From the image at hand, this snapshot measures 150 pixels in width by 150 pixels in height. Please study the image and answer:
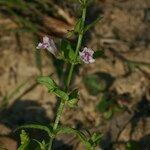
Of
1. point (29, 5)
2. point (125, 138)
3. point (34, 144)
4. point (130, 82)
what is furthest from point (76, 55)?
point (29, 5)

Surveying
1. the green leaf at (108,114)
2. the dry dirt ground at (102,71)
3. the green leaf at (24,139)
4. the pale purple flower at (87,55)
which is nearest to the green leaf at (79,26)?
the pale purple flower at (87,55)

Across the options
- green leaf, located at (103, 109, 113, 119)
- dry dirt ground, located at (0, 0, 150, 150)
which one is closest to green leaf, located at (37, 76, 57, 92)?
dry dirt ground, located at (0, 0, 150, 150)

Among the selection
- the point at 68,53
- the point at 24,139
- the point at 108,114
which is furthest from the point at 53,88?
the point at 108,114

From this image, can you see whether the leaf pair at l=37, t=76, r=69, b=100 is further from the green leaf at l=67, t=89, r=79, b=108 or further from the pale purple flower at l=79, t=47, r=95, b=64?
the pale purple flower at l=79, t=47, r=95, b=64

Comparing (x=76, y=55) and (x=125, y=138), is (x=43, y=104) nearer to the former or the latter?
(x=125, y=138)

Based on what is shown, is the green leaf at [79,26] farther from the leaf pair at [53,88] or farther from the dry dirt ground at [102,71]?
the dry dirt ground at [102,71]

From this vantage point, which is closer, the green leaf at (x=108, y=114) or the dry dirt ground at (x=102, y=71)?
the dry dirt ground at (x=102, y=71)

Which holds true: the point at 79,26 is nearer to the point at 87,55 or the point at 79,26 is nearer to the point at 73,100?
the point at 87,55

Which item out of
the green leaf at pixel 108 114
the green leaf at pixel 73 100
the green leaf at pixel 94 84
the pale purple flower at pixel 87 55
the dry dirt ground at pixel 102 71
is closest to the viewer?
the pale purple flower at pixel 87 55
